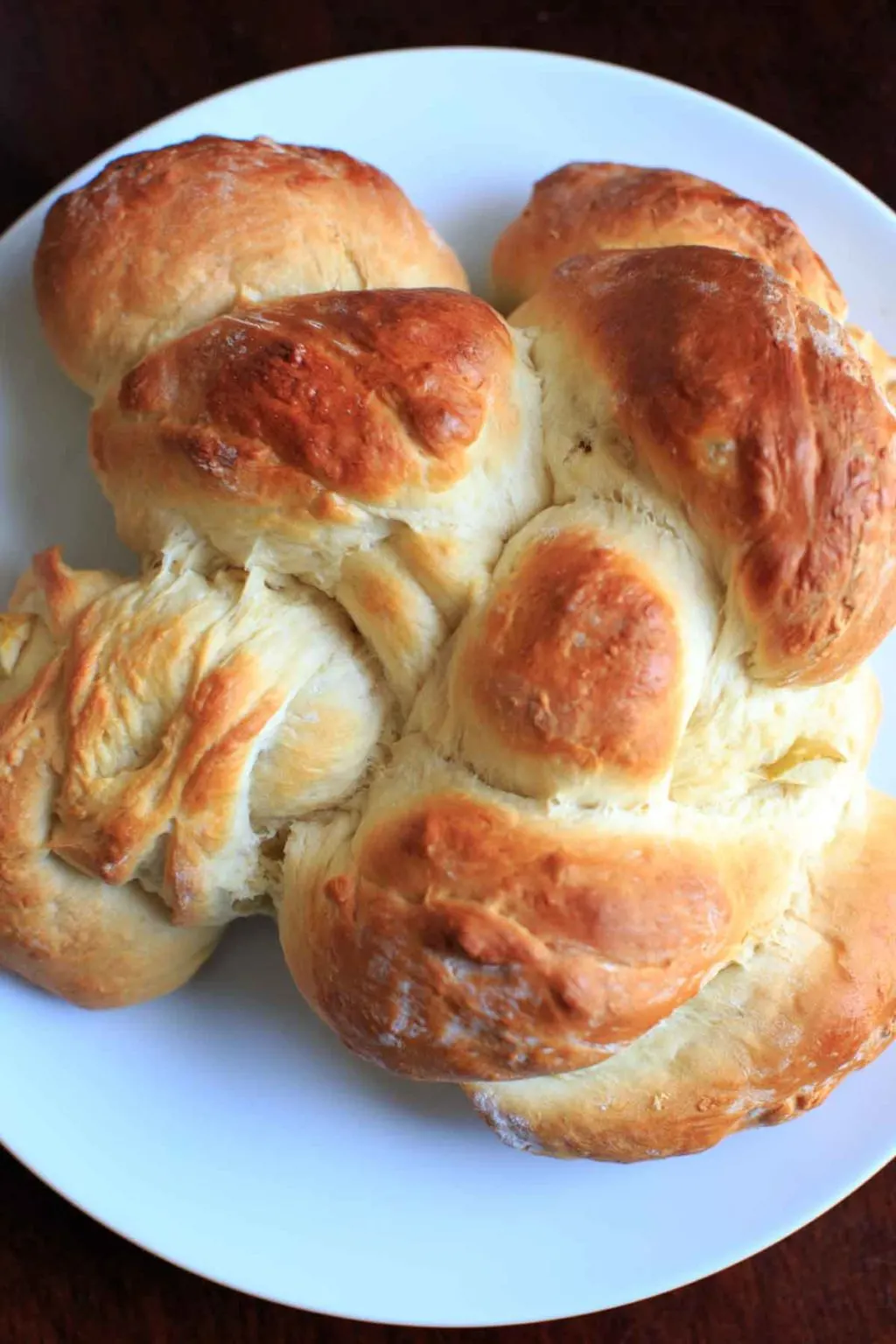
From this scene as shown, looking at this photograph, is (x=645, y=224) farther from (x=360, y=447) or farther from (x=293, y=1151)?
(x=293, y=1151)

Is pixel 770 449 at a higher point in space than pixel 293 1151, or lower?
higher

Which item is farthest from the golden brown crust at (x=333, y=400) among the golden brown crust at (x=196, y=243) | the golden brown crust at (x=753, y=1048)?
the golden brown crust at (x=753, y=1048)

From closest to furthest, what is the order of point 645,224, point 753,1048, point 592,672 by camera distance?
point 592,672 < point 753,1048 < point 645,224

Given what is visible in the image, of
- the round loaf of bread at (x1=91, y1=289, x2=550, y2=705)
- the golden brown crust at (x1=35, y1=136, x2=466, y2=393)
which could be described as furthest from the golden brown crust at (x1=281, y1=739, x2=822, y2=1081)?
the golden brown crust at (x1=35, y1=136, x2=466, y2=393)

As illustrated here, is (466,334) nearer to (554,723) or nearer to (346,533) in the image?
A: (346,533)

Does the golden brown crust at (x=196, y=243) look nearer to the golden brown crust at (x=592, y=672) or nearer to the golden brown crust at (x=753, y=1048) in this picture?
the golden brown crust at (x=592, y=672)

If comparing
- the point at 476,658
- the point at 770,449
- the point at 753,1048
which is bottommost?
the point at 753,1048

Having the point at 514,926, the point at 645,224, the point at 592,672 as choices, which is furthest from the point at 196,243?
the point at 514,926

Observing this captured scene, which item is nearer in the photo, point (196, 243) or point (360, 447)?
point (360, 447)
